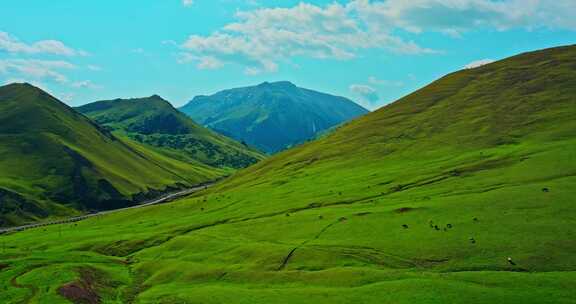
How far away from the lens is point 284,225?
85750 mm

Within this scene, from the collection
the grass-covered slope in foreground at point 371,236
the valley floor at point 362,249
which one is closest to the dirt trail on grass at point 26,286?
the grass-covered slope in foreground at point 371,236

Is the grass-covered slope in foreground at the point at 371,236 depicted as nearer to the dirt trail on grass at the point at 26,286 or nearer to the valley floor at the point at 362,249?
the dirt trail on grass at the point at 26,286

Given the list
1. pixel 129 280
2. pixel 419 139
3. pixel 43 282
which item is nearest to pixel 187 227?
pixel 129 280

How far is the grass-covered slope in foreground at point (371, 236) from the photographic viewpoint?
174 feet

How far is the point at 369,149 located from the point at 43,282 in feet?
350

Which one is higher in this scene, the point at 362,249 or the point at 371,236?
the point at 371,236

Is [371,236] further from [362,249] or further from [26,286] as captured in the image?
[26,286]

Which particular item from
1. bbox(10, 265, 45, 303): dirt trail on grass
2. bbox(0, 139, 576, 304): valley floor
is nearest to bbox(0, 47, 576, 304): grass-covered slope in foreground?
bbox(10, 265, 45, 303): dirt trail on grass

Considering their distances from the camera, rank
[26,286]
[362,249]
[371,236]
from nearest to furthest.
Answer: [26,286] → [362,249] → [371,236]

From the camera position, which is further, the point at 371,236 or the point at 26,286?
the point at 371,236

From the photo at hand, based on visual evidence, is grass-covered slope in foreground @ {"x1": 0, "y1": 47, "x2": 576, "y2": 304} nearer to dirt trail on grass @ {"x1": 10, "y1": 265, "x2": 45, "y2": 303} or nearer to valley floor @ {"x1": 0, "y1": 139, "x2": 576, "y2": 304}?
dirt trail on grass @ {"x1": 10, "y1": 265, "x2": 45, "y2": 303}

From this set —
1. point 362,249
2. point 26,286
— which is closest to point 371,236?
point 362,249

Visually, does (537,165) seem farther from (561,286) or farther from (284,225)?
(561,286)

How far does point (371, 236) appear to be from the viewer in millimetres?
70188
